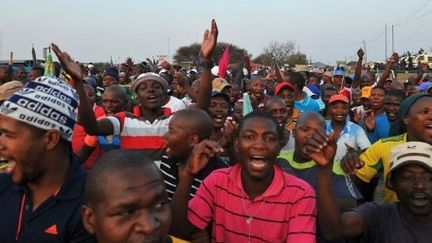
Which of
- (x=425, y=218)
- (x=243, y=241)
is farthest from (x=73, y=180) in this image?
(x=425, y=218)

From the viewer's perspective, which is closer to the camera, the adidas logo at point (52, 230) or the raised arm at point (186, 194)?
the adidas logo at point (52, 230)

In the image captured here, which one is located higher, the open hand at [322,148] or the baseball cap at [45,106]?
the baseball cap at [45,106]

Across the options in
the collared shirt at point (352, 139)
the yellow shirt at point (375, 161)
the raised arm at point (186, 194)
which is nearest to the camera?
the raised arm at point (186, 194)

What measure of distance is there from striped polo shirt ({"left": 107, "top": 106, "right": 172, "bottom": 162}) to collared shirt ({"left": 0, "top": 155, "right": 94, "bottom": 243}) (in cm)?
206

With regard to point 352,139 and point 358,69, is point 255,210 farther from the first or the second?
point 358,69

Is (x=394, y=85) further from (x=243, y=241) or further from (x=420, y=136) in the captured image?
(x=243, y=241)

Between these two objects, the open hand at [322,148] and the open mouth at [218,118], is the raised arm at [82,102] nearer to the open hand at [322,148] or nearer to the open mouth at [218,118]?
the open mouth at [218,118]

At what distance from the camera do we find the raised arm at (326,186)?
249cm

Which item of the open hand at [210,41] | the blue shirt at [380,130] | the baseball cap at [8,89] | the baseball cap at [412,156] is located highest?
the open hand at [210,41]

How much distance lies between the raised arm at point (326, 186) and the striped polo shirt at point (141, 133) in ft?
6.22

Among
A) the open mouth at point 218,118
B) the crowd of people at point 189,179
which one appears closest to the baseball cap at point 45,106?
the crowd of people at point 189,179

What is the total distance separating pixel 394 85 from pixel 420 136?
197 inches

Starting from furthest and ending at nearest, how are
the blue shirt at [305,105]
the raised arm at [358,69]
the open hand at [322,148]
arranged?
the raised arm at [358,69], the blue shirt at [305,105], the open hand at [322,148]

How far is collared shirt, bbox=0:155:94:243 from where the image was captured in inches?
79.0
